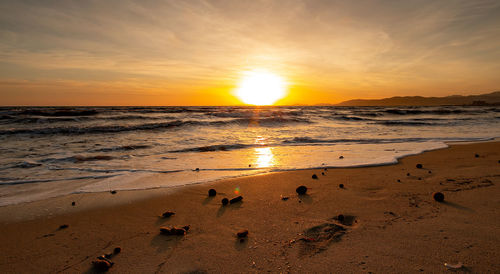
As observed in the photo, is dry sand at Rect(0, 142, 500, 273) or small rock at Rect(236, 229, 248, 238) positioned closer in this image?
dry sand at Rect(0, 142, 500, 273)

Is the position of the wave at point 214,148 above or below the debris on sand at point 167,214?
above

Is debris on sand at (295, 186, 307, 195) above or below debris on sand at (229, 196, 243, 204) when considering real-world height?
above

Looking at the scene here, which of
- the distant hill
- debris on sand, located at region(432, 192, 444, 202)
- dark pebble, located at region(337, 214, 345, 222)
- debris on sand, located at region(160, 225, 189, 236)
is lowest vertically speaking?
debris on sand, located at region(160, 225, 189, 236)

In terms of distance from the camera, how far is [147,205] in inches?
143

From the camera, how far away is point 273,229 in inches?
107

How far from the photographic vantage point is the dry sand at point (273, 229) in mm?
2133

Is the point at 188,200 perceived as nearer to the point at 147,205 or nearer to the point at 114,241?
the point at 147,205

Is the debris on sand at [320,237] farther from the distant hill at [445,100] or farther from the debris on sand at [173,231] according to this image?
the distant hill at [445,100]

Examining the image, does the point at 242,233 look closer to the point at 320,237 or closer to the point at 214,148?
the point at 320,237

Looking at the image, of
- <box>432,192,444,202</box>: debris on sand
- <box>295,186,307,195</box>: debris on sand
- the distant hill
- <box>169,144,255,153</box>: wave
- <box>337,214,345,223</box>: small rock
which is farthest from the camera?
the distant hill

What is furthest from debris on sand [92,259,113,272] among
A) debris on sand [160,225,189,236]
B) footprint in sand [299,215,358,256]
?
footprint in sand [299,215,358,256]

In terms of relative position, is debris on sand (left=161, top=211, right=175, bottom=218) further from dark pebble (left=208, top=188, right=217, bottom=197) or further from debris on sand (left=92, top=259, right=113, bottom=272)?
debris on sand (left=92, top=259, right=113, bottom=272)

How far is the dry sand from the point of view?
213cm

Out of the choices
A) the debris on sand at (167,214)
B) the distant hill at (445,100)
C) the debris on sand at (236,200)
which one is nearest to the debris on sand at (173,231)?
the debris on sand at (167,214)
